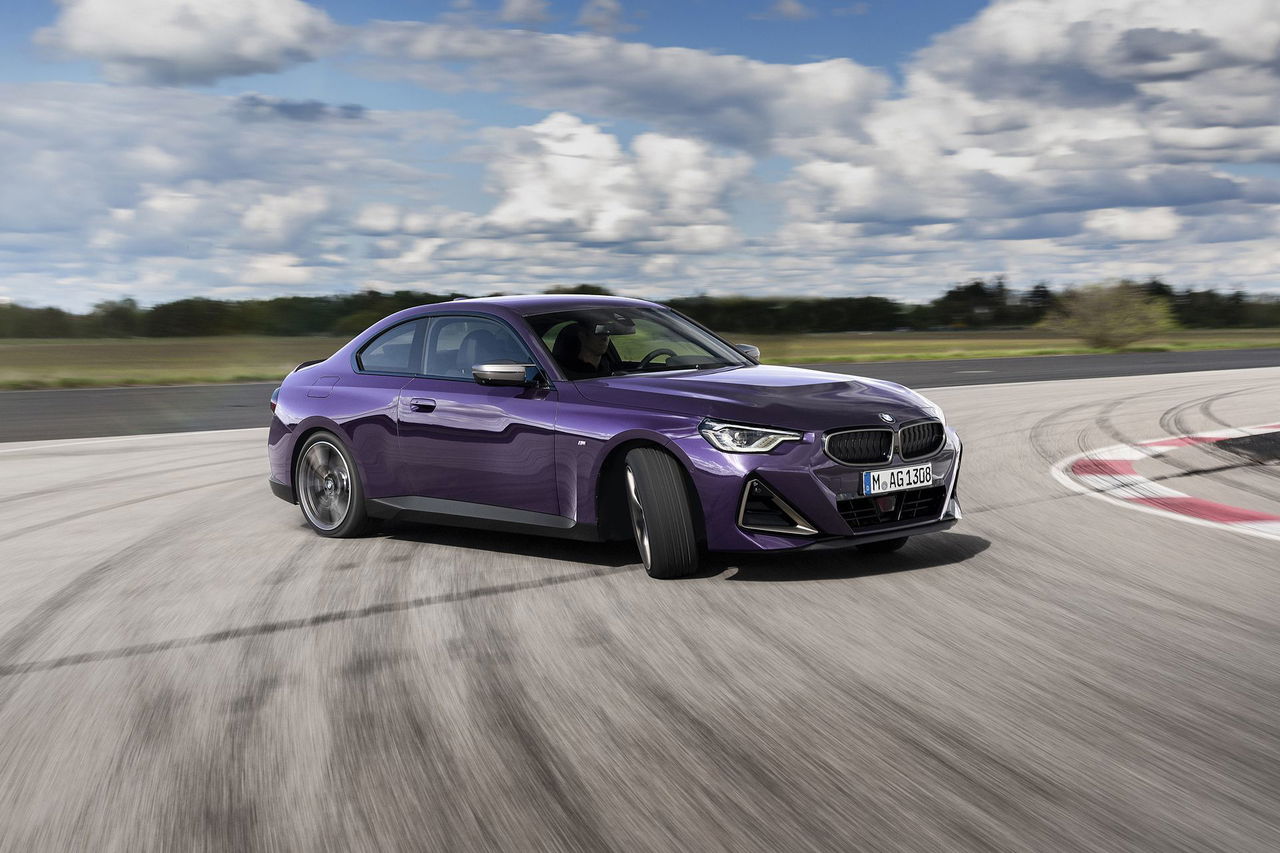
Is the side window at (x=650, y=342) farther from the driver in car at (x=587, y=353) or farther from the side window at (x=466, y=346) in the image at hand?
the side window at (x=466, y=346)

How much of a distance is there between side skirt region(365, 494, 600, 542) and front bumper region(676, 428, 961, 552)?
77 centimetres

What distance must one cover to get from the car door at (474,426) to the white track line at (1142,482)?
4.11 m

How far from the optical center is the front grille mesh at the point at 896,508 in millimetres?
5801

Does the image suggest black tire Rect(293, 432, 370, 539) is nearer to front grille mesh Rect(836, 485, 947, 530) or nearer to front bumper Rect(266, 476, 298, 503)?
front bumper Rect(266, 476, 298, 503)

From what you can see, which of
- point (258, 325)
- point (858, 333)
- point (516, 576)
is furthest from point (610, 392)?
point (858, 333)

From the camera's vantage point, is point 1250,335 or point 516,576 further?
point 1250,335

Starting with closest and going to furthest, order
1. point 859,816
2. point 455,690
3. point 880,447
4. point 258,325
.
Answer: point 859,816
point 455,690
point 880,447
point 258,325

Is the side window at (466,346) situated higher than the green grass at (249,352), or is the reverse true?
the side window at (466,346)

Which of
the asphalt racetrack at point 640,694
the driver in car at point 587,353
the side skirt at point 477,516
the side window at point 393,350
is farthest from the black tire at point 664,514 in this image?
the side window at point 393,350

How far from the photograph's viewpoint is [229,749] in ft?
12.5

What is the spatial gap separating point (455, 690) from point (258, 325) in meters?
51.3

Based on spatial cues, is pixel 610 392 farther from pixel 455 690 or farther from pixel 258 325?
pixel 258 325

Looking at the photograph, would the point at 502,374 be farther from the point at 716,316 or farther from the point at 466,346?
the point at 716,316

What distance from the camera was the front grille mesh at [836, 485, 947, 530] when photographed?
5.80 metres
